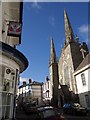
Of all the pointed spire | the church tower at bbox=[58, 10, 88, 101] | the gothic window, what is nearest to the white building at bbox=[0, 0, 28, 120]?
the church tower at bbox=[58, 10, 88, 101]

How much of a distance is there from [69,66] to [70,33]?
37.0ft

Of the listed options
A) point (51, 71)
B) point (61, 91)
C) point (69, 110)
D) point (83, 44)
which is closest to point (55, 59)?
point (51, 71)

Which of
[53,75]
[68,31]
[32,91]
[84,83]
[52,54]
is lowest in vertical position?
[32,91]

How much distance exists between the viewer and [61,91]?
35.1 m

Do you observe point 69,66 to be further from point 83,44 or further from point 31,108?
point 31,108

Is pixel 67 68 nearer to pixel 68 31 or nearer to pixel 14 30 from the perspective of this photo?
pixel 68 31

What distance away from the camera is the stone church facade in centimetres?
3397

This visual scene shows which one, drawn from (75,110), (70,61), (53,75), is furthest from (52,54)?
(75,110)

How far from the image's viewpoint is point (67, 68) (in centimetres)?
3847

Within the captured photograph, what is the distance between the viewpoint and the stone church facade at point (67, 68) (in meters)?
34.0

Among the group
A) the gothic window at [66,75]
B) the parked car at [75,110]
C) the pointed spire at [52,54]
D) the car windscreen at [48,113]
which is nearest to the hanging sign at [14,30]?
the car windscreen at [48,113]

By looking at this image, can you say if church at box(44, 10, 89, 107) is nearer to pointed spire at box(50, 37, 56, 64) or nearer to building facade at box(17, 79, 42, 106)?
pointed spire at box(50, 37, 56, 64)

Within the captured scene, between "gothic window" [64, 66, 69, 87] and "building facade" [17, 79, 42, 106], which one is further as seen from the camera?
"building facade" [17, 79, 42, 106]

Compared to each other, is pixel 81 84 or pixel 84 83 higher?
pixel 84 83
